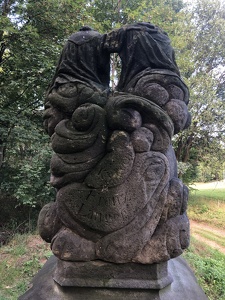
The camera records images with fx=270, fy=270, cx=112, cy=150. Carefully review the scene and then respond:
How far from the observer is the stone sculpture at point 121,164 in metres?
1.56

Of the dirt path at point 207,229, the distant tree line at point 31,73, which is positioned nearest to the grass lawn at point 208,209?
the dirt path at point 207,229

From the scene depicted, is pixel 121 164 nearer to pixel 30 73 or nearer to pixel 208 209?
pixel 30 73

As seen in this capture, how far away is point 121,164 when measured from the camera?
157cm

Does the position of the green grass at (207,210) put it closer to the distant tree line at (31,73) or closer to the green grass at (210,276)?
the distant tree line at (31,73)

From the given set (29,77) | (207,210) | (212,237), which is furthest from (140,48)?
(207,210)

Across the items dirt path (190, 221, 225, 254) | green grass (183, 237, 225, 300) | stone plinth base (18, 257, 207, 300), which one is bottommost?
dirt path (190, 221, 225, 254)

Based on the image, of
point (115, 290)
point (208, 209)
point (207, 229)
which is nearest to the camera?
point (115, 290)

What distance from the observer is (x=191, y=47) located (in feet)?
38.3

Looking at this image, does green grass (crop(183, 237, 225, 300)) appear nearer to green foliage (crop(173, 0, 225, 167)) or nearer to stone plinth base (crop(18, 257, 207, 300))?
stone plinth base (crop(18, 257, 207, 300))

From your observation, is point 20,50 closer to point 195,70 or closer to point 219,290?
point 219,290

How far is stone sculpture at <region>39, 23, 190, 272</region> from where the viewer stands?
1.56m

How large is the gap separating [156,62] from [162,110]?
35 centimetres

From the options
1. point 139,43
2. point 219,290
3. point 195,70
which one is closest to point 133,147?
point 139,43

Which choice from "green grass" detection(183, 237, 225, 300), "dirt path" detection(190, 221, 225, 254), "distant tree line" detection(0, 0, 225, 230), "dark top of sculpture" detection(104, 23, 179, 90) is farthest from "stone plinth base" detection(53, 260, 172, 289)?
"dirt path" detection(190, 221, 225, 254)
